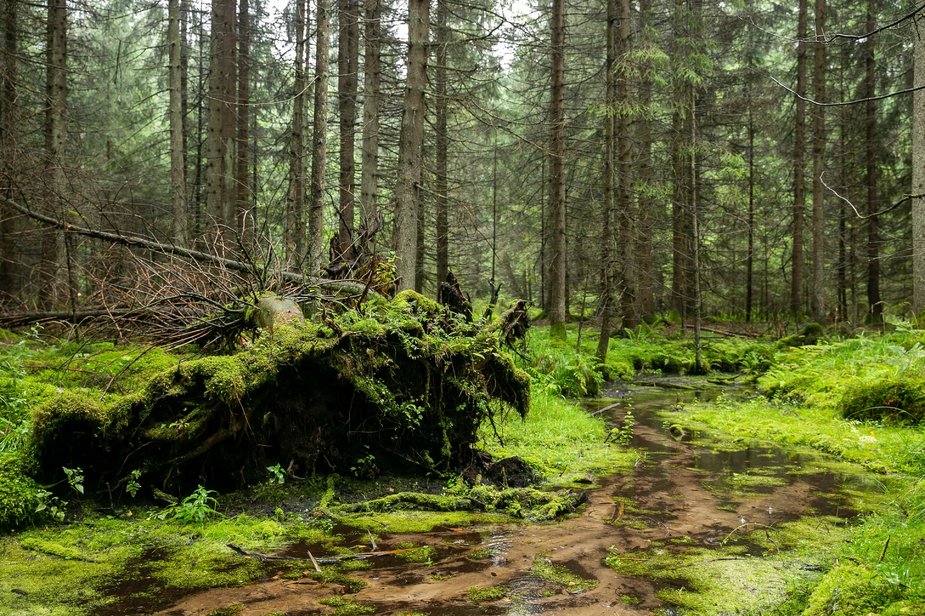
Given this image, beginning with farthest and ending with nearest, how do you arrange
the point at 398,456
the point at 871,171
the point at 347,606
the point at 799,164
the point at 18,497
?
1. the point at 871,171
2. the point at 799,164
3. the point at 398,456
4. the point at 18,497
5. the point at 347,606

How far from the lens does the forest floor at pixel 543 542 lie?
314cm

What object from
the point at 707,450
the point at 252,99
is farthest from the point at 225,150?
the point at 707,450

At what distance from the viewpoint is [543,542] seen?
4.22 m

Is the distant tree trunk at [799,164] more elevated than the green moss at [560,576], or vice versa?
the distant tree trunk at [799,164]

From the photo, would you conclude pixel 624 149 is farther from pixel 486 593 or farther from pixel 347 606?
pixel 347 606

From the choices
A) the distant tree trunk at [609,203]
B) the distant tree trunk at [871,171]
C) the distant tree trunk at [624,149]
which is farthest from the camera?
the distant tree trunk at [871,171]

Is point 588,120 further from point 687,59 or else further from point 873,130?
point 873,130

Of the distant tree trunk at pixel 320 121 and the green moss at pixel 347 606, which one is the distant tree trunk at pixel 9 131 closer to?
the distant tree trunk at pixel 320 121

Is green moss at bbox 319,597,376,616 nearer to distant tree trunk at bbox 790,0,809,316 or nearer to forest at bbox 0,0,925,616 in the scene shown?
forest at bbox 0,0,925,616

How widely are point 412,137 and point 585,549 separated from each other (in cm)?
733

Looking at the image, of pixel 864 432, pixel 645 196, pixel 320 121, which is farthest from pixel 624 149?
pixel 864 432

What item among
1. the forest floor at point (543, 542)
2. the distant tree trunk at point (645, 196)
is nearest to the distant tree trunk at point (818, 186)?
the distant tree trunk at point (645, 196)

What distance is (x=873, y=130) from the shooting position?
21.8m

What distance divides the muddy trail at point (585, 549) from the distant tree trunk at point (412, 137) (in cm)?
499
